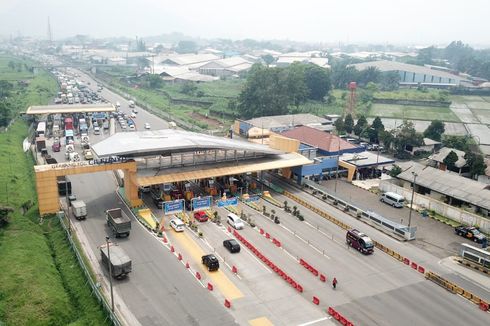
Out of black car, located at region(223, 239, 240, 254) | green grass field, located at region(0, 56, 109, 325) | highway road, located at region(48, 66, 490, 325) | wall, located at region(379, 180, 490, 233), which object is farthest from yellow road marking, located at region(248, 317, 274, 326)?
wall, located at region(379, 180, 490, 233)

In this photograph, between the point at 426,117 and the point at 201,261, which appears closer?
the point at 201,261

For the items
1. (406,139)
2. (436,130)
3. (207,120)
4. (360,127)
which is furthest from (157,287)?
(207,120)

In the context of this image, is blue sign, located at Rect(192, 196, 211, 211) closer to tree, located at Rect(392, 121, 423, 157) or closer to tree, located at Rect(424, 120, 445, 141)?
tree, located at Rect(392, 121, 423, 157)

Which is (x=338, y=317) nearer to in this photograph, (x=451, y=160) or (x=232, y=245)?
(x=232, y=245)

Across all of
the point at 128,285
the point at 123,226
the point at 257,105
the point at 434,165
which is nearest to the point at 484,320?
the point at 128,285

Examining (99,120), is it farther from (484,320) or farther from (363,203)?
(484,320)

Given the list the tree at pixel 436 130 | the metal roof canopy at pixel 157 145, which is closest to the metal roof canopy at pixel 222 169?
the metal roof canopy at pixel 157 145
